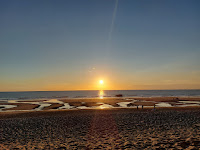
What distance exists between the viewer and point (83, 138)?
1395 cm

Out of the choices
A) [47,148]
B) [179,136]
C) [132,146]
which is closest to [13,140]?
[47,148]

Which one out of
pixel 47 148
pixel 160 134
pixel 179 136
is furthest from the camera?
pixel 160 134

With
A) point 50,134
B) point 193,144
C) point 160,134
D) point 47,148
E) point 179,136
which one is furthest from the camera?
point 50,134

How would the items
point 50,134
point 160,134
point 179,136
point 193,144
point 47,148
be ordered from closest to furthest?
1. point 193,144
2. point 47,148
3. point 179,136
4. point 160,134
5. point 50,134

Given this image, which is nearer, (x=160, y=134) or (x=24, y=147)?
(x=24, y=147)

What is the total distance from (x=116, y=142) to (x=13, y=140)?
9.41 m

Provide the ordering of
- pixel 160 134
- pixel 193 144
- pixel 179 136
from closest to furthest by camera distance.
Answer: pixel 193 144, pixel 179 136, pixel 160 134

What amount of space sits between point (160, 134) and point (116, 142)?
436 centimetres

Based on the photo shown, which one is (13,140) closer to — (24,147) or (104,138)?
(24,147)

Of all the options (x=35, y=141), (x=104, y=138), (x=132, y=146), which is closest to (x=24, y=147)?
(x=35, y=141)

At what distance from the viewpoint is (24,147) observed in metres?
12.2

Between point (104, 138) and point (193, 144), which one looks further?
point (104, 138)

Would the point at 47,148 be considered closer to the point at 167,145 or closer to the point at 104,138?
the point at 104,138

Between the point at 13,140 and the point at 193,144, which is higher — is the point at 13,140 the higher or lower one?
the lower one
